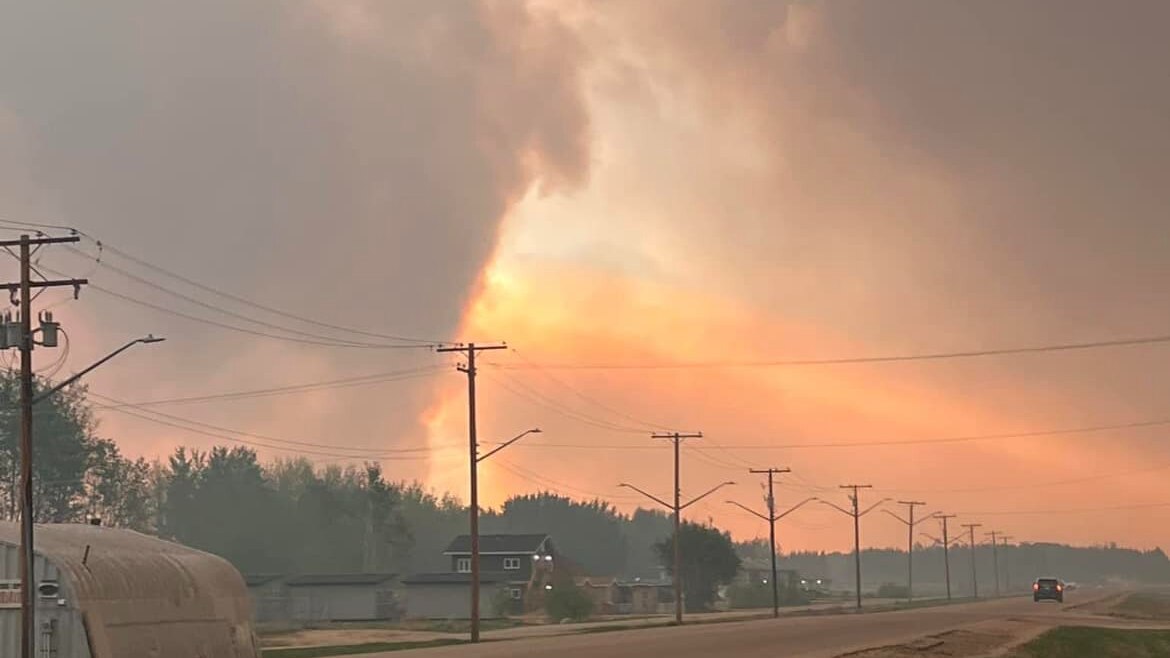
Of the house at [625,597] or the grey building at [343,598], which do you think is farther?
the house at [625,597]

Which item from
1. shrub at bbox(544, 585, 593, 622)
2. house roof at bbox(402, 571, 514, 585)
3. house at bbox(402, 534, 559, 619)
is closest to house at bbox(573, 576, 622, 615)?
house at bbox(402, 534, 559, 619)

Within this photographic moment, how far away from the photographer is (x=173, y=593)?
46438 millimetres

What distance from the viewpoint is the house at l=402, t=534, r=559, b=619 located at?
442 ft

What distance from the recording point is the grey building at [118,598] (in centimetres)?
4112

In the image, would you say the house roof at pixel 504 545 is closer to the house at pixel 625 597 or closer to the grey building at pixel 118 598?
the house at pixel 625 597

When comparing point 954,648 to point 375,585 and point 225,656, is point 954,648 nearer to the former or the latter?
point 225,656

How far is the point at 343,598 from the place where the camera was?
443 ft

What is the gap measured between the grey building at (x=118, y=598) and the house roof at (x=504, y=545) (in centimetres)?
9710

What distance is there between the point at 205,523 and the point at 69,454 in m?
52.3

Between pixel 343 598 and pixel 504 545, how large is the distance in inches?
872

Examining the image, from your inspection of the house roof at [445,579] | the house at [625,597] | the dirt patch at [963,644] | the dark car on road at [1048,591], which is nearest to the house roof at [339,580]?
the house roof at [445,579]

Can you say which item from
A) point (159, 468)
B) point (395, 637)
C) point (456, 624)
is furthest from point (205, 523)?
point (395, 637)

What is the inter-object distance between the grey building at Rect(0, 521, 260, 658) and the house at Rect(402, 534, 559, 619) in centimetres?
8021

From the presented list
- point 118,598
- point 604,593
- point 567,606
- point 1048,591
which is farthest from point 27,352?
point 1048,591
